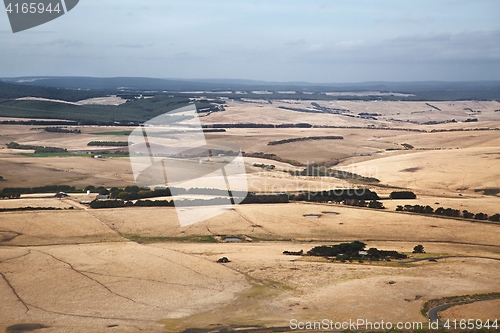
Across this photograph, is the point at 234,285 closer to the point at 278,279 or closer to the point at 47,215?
the point at 278,279

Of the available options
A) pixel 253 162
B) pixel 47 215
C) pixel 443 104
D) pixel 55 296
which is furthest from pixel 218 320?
pixel 443 104

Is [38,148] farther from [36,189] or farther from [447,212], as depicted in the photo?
[447,212]

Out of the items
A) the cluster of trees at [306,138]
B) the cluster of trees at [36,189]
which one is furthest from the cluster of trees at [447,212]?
the cluster of trees at [306,138]

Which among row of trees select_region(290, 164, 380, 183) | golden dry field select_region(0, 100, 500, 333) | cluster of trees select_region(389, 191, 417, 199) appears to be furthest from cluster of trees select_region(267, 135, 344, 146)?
cluster of trees select_region(389, 191, 417, 199)

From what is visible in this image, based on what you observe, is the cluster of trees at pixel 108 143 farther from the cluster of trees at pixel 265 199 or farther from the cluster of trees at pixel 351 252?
the cluster of trees at pixel 351 252

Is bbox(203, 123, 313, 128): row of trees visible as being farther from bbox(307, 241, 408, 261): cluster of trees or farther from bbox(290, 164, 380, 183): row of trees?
bbox(307, 241, 408, 261): cluster of trees
